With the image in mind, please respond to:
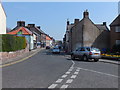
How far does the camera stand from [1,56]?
19.8 meters

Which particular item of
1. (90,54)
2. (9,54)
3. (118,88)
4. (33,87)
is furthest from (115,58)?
(33,87)

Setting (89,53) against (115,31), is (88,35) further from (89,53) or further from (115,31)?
(89,53)

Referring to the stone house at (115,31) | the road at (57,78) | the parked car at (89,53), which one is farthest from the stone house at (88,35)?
the road at (57,78)

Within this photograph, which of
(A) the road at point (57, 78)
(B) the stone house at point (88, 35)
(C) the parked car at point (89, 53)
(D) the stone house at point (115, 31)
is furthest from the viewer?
(B) the stone house at point (88, 35)

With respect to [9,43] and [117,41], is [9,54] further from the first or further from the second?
[117,41]

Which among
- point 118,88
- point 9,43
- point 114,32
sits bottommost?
point 118,88

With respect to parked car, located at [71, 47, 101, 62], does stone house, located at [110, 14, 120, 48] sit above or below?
above

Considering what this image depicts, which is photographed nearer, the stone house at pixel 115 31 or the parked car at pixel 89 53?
the parked car at pixel 89 53

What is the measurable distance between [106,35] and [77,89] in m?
36.2

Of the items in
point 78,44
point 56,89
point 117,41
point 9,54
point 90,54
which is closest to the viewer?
point 56,89

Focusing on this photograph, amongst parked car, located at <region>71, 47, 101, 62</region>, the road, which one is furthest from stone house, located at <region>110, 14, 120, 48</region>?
the road

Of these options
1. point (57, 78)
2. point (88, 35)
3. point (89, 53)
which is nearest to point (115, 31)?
point (88, 35)

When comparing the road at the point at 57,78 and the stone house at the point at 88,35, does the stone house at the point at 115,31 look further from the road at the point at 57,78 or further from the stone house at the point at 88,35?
the road at the point at 57,78

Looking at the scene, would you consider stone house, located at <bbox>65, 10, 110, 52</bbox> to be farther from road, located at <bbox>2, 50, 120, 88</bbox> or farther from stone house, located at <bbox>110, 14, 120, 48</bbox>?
road, located at <bbox>2, 50, 120, 88</bbox>
